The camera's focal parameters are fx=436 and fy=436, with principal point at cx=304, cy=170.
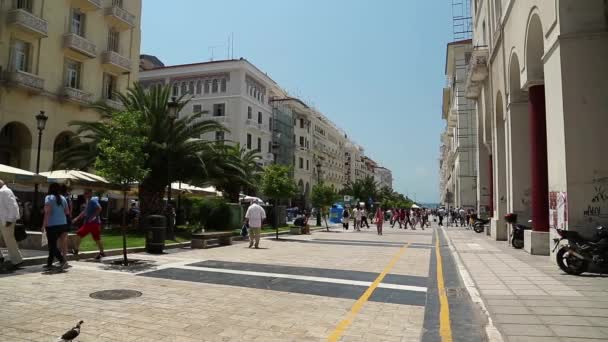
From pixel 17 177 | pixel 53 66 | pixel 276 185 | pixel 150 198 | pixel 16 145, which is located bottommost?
pixel 150 198

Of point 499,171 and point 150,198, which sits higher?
point 499,171

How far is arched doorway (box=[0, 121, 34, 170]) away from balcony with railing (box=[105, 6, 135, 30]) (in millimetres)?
11166

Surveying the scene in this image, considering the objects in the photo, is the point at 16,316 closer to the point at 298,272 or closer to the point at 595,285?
the point at 298,272

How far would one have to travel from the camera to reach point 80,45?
2945 cm

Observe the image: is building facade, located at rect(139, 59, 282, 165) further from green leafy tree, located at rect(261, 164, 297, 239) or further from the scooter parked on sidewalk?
the scooter parked on sidewalk

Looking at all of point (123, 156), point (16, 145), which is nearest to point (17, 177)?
point (123, 156)

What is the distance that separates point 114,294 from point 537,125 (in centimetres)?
1416

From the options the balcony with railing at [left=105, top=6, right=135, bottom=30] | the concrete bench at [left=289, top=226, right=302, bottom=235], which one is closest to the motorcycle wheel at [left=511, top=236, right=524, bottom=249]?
the concrete bench at [left=289, top=226, right=302, bottom=235]

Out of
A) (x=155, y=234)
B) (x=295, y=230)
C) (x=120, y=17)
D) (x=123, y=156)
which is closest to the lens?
(x=123, y=156)

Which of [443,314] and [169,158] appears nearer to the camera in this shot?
[443,314]

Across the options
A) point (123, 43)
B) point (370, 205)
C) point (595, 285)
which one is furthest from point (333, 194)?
point (370, 205)

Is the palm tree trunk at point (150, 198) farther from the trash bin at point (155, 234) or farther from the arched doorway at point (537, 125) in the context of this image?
the arched doorway at point (537, 125)

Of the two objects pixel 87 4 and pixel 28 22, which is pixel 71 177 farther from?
pixel 87 4

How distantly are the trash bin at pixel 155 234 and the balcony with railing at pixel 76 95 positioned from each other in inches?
735
